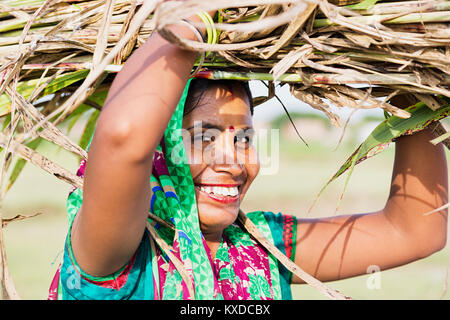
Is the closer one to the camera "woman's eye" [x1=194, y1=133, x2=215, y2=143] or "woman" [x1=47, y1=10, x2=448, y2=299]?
"woman" [x1=47, y1=10, x2=448, y2=299]

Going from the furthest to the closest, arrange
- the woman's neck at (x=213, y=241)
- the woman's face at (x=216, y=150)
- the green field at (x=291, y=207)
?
the green field at (x=291, y=207) < the woman's neck at (x=213, y=241) < the woman's face at (x=216, y=150)

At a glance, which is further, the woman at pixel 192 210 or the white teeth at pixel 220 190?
the white teeth at pixel 220 190

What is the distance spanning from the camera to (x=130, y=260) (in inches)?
58.9

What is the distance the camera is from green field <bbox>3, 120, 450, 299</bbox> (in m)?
4.96

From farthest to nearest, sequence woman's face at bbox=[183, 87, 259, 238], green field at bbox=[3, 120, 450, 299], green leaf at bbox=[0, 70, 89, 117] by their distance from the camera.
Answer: green field at bbox=[3, 120, 450, 299] → woman's face at bbox=[183, 87, 259, 238] → green leaf at bbox=[0, 70, 89, 117]

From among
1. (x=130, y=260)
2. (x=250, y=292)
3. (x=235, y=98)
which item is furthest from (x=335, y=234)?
(x=130, y=260)

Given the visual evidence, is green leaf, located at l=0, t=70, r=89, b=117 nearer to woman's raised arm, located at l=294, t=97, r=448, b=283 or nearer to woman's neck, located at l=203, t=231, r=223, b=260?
woman's neck, located at l=203, t=231, r=223, b=260

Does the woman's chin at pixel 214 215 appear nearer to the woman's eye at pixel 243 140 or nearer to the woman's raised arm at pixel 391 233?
the woman's eye at pixel 243 140

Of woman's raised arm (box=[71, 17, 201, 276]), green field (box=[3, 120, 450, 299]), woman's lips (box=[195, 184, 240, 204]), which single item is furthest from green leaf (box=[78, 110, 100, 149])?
woman's raised arm (box=[71, 17, 201, 276])

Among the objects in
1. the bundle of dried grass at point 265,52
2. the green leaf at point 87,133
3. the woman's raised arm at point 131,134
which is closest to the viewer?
the woman's raised arm at point 131,134

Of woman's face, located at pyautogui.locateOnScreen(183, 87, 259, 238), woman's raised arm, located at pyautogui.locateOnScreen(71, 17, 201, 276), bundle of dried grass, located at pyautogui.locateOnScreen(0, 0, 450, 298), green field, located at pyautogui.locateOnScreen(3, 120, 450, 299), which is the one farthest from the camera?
green field, located at pyautogui.locateOnScreen(3, 120, 450, 299)

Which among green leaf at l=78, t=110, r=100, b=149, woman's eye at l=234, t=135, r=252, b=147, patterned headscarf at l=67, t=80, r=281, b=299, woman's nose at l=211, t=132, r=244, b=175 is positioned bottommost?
patterned headscarf at l=67, t=80, r=281, b=299

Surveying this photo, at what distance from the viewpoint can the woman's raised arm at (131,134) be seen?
113 centimetres

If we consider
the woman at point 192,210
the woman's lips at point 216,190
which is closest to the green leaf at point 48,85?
the woman at point 192,210
